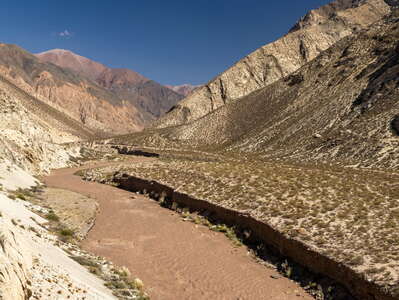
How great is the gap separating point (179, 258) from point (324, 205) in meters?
8.94

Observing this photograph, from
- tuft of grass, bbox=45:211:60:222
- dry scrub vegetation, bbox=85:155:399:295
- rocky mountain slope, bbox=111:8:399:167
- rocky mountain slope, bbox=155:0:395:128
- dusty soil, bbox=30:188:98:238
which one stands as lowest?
tuft of grass, bbox=45:211:60:222

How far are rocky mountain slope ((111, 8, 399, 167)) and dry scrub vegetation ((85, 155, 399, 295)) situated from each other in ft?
42.3

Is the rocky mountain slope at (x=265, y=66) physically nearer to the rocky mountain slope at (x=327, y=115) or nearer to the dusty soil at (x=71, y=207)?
the rocky mountain slope at (x=327, y=115)

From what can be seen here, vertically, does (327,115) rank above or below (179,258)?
above

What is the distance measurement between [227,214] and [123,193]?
15471 millimetres

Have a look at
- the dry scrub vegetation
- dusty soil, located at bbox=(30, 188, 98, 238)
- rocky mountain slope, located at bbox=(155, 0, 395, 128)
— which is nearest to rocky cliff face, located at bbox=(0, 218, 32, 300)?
the dry scrub vegetation

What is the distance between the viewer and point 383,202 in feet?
64.7

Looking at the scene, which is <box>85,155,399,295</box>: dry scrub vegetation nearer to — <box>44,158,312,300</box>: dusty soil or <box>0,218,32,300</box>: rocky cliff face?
<box>44,158,312,300</box>: dusty soil

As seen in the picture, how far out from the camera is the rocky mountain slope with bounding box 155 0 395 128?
125 meters

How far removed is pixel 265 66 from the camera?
425 feet

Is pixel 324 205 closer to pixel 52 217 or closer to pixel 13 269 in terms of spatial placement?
pixel 52 217

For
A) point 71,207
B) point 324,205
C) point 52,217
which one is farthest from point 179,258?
point 71,207

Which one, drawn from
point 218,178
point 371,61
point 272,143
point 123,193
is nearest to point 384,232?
point 218,178

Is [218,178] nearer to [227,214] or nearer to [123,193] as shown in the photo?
[227,214]
